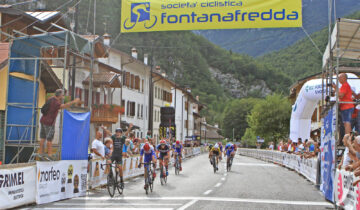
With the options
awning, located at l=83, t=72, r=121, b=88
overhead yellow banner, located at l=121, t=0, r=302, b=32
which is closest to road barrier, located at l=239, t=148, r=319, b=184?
overhead yellow banner, located at l=121, t=0, r=302, b=32

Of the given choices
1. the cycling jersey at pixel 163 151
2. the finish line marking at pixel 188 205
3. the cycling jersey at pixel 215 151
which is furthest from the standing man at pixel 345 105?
the cycling jersey at pixel 215 151

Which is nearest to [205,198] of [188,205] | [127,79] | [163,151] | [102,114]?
[188,205]

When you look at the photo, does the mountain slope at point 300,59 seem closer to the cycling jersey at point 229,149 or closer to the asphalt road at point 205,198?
the cycling jersey at point 229,149

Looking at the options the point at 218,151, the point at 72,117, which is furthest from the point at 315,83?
the point at 72,117

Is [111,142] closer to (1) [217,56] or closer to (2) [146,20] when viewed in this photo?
(2) [146,20]

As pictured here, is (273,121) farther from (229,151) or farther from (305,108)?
(305,108)

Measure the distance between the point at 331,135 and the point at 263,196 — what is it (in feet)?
9.12

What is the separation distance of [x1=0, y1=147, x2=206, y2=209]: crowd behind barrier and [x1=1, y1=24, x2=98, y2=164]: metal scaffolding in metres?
1.62

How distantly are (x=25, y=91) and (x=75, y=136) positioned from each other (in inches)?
104

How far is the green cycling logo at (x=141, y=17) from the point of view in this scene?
53.8 ft

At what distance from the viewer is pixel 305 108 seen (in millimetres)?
23844

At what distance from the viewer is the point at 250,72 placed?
564 feet

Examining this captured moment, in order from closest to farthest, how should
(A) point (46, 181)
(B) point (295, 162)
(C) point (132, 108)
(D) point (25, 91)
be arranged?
(A) point (46, 181) < (D) point (25, 91) < (B) point (295, 162) < (C) point (132, 108)

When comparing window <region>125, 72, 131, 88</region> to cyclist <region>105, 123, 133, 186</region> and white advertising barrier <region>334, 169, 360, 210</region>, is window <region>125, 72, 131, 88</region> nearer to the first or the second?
cyclist <region>105, 123, 133, 186</region>
